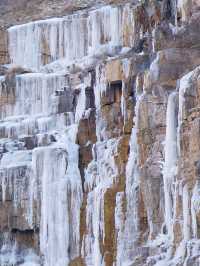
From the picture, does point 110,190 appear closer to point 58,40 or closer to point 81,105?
point 81,105

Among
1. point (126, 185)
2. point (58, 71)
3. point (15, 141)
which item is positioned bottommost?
point (126, 185)

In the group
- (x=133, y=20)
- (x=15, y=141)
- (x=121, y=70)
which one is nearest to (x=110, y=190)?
(x=121, y=70)

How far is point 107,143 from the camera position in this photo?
34.0 meters

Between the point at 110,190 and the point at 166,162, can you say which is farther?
the point at 110,190

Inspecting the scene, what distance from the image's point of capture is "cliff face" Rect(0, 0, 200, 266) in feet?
95.0

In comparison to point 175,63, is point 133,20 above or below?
above

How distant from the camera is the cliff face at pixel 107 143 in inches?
1140

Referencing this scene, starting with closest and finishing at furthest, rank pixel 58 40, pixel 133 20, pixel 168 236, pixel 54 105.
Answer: pixel 168 236
pixel 54 105
pixel 133 20
pixel 58 40

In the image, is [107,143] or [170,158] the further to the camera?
[107,143]

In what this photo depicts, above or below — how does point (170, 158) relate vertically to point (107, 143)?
below

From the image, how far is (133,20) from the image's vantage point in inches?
1716

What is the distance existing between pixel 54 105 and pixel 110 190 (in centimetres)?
985

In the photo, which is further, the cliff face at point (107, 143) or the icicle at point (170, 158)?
the cliff face at point (107, 143)

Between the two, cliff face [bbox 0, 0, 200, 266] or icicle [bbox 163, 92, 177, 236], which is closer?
icicle [bbox 163, 92, 177, 236]
